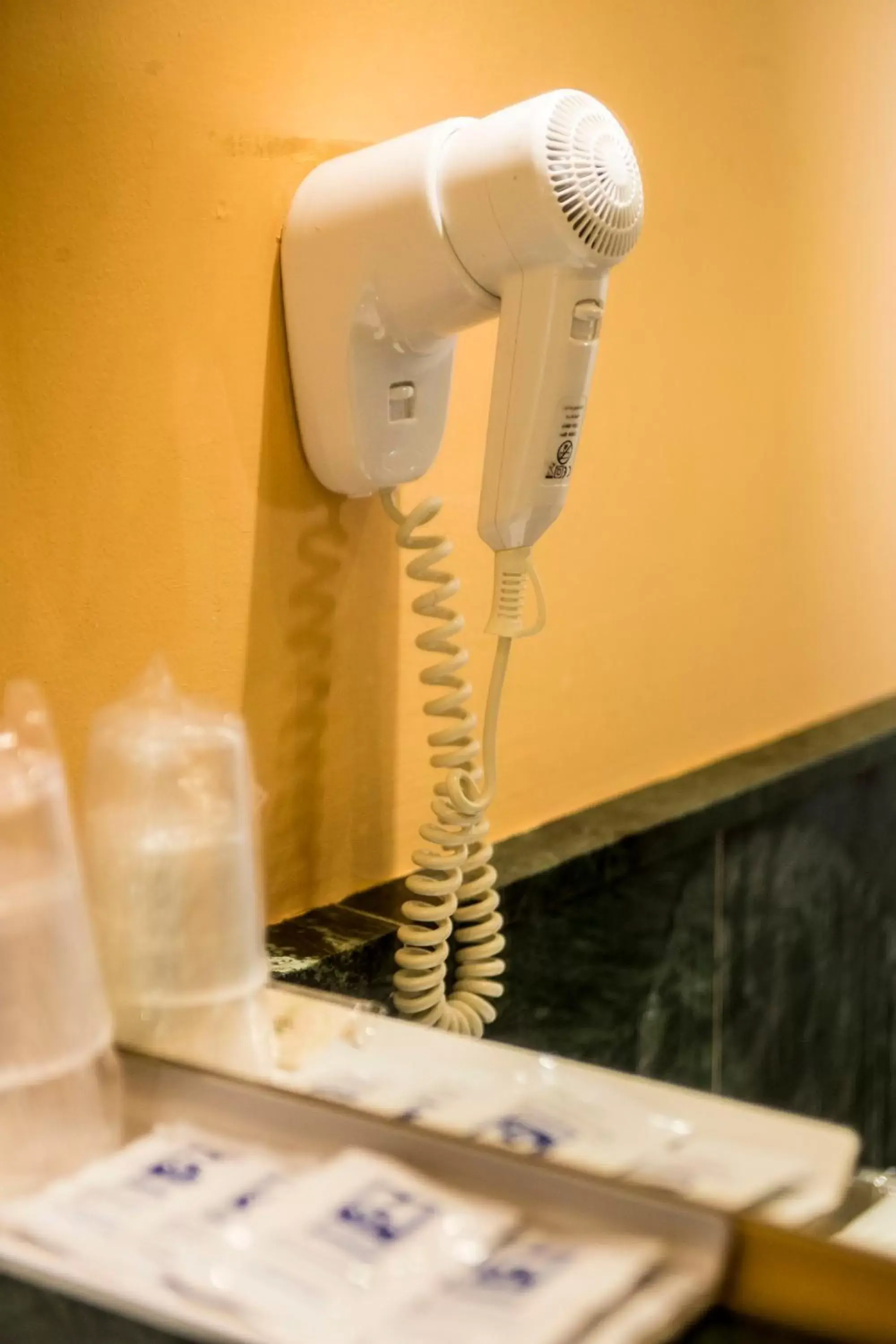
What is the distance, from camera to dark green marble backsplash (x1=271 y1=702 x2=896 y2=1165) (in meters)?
0.73

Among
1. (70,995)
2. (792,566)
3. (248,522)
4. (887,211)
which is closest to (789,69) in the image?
(887,211)

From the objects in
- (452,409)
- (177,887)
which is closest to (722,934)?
(452,409)

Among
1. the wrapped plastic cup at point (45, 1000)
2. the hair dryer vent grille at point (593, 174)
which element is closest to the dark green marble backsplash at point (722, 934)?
the wrapped plastic cup at point (45, 1000)

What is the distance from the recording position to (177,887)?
436 millimetres

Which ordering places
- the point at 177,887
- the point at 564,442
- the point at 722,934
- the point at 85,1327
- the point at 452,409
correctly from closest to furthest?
the point at 85,1327 → the point at 177,887 → the point at 564,442 → the point at 452,409 → the point at 722,934

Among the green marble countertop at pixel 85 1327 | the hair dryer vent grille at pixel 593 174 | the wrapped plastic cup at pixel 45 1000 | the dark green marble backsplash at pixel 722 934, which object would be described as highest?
the hair dryer vent grille at pixel 593 174

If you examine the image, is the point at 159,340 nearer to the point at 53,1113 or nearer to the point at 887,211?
the point at 53,1113

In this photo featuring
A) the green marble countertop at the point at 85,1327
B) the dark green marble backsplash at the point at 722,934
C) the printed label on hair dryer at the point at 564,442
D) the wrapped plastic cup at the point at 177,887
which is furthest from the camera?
the dark green marble backsplash at the point at 722,934

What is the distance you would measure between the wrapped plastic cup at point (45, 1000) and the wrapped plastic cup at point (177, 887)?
0.02 meters

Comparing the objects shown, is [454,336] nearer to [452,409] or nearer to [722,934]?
[452,409]

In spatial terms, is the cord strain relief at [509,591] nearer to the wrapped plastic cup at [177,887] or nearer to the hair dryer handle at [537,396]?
the hair dryer handle at [537,396]

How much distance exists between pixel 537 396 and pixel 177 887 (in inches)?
10.3

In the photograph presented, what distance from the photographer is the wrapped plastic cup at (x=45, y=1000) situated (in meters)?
0.39

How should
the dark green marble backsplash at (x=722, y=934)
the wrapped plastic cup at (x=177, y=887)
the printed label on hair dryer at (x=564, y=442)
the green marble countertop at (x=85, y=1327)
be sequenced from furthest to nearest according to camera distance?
1. the dark green marble backsplash at (x=722, y=934)
2. the printed label on hair dryer at (x=564, y=442)
3. the wrapped plastic cup at (x=177, y=887)
4. the green marble countertop at (x=85, y=1327)
